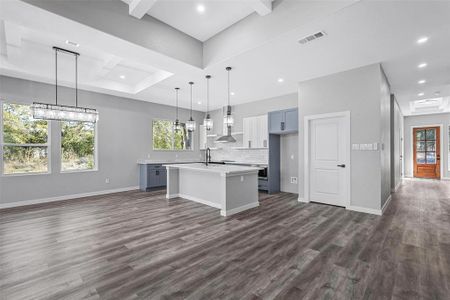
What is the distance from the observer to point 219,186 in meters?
4.52

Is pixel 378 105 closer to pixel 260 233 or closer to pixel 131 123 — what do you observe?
pixel 260 233

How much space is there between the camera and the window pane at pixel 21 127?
471 centimetres

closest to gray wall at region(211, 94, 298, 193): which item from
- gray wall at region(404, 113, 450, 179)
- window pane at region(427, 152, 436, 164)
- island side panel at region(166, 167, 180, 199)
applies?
island side panel at region(166, 167, 180, 199)

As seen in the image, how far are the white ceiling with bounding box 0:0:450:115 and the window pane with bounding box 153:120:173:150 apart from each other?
5.70 feet

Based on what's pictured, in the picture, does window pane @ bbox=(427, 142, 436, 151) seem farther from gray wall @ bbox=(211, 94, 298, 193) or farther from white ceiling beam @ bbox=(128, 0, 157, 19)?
white ceiling beam @ bbox=(128, 0, 157, 19)

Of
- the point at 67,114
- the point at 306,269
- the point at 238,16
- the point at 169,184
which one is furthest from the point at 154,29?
the point at 306,269

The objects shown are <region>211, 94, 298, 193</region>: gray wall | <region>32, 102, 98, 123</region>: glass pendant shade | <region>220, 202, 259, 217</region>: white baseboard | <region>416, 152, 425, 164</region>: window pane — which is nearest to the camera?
<region>32, 102, 98, 123</region>: glass pendant shade

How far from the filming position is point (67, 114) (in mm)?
3881

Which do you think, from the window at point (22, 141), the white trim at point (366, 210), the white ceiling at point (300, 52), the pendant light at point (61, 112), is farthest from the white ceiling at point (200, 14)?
the white trim at point (366, 210)

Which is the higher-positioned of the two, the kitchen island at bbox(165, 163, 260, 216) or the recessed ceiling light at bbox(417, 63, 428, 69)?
the recessed ceiling light at bbox(417, 63, 428, 69)

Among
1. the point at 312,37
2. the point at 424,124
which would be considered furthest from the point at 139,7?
the point at 424,124

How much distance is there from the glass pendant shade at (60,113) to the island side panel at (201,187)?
249 cm

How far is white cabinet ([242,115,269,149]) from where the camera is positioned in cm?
646

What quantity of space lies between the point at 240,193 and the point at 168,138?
14.4ft
